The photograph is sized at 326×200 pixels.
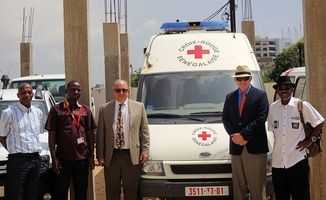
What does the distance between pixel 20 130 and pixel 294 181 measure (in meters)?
3.25

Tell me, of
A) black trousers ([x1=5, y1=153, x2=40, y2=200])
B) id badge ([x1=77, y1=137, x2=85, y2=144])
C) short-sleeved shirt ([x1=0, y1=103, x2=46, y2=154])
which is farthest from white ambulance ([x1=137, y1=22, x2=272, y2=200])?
short-sleeved shirt ([x1=0, y1=103, x2=46, y2=154])

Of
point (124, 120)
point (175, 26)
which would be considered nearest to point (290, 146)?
point (124, 120)

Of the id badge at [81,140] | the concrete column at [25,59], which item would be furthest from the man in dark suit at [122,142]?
the concrete column at [25,59]

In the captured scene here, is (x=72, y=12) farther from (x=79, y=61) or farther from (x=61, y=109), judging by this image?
(x=61, y=109)

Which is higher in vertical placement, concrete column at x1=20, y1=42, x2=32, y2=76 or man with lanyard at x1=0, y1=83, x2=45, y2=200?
concrete column at x1=20, y1=42, x2=32, y2=76

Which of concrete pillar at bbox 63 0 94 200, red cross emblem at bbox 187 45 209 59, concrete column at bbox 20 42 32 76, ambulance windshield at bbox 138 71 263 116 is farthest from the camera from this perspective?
concrete column at bbox 20 42 32 76

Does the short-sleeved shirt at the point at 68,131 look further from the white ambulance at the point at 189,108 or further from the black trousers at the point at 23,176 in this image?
the white ambulance at the point at 189,108

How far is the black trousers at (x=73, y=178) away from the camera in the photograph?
7.07 meters

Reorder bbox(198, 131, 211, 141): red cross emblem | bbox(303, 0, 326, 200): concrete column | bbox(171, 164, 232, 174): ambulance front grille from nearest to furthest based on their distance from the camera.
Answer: bbox(171, 164, 232, 174): ambulance front grille → bbox(198, 131, 211, 141): red cross emblem → bbox(303, 0, 326, 200): concrete column

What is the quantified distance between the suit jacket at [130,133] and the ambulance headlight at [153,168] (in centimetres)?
23

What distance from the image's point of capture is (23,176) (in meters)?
6.80

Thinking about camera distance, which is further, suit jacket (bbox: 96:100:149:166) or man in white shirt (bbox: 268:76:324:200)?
suit jacket (bbox: 96:100:149:166)

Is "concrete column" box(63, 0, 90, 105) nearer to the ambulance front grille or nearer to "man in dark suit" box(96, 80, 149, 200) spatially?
"man in dark suit" box(96, 80, 149, 200)

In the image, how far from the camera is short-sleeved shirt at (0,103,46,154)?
679cm
